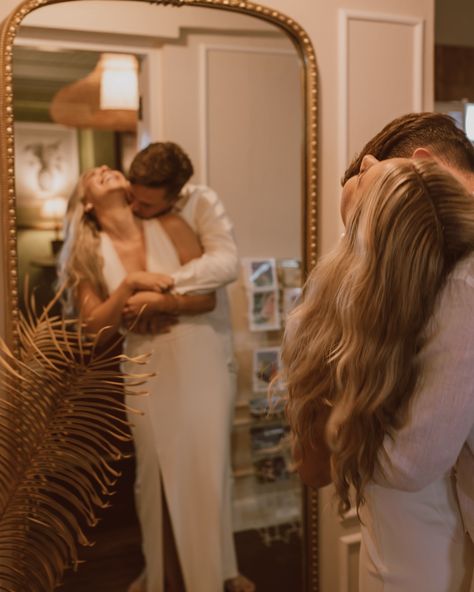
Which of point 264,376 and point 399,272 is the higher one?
point 399,272

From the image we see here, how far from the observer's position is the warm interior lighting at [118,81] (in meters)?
1.61

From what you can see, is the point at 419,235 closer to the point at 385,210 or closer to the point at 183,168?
the point at 385,210

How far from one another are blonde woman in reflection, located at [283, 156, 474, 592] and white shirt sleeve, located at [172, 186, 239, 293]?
58 centimetres

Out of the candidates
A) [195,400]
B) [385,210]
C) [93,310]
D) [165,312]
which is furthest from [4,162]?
[385,210]

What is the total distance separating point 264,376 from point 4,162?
2.71 ft

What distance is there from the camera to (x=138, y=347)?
1.70 metres


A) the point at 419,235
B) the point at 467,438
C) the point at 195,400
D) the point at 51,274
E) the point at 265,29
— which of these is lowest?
the point at 195,400

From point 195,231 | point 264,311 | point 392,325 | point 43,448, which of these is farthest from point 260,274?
point 392,325

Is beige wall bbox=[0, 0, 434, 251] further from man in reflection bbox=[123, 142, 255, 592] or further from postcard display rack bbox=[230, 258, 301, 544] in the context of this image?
man in reflection bbox=[123, 142, 255, 592]

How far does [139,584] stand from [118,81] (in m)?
1.21

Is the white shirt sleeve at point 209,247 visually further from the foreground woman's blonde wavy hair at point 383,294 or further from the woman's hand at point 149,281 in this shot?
the foreground woman's blonde wavy hair at point 383,294

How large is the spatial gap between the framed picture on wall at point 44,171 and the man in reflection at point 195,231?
0.50ft

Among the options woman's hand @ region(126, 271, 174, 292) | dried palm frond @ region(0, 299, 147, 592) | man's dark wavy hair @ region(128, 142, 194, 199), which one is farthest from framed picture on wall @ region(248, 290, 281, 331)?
dried palm frond @ region(0, 299, 147, 592)

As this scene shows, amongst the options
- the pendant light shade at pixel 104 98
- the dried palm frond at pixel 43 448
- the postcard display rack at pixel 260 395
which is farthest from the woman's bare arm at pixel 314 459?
the pendant light shade at pixel 104 98
